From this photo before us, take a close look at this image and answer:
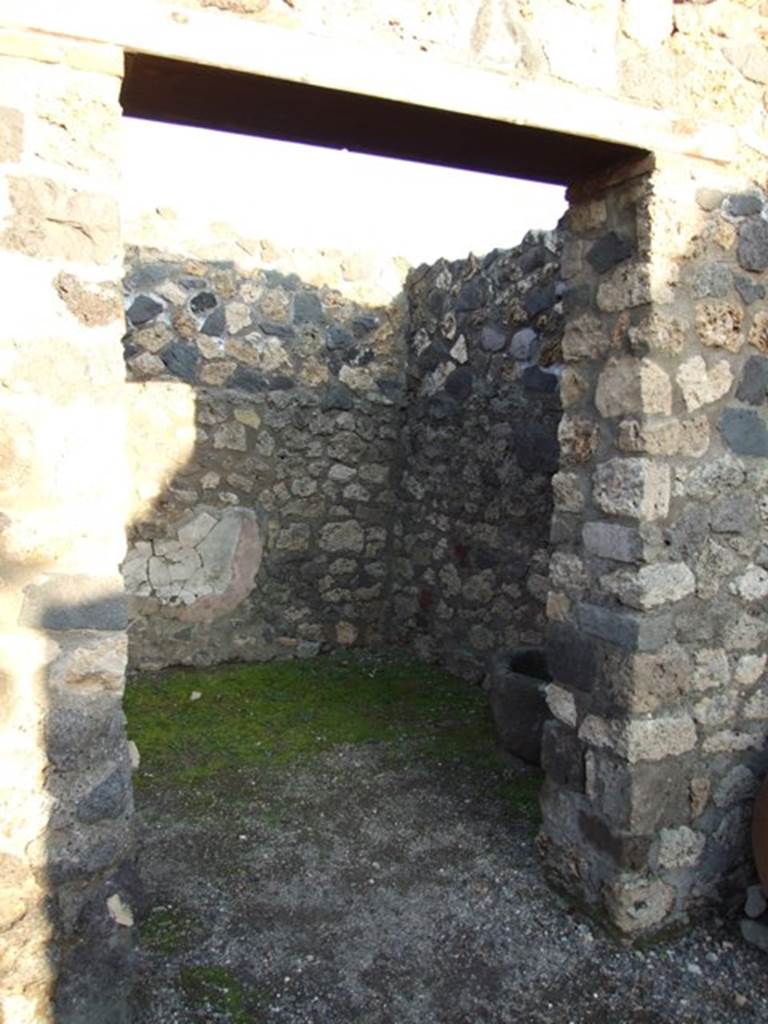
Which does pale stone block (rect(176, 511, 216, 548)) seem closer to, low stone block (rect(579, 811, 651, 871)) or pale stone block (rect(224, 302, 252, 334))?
pale stone block (rect(224, 302, 252, 334))

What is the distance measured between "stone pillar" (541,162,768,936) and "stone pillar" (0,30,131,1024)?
1404 millimetres

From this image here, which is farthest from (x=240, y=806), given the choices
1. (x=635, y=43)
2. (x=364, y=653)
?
(x=635, y=43)

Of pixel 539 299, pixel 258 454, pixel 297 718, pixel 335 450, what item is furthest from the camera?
pixel 335 450

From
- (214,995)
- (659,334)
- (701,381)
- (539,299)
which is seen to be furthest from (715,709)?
(539,299)

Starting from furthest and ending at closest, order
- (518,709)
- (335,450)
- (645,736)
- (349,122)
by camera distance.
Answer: (335,450)
(518,709)
(645,736)
(349,122)

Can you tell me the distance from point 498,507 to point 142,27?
3.02 meters

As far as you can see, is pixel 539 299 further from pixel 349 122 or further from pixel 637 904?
pixel 637 904

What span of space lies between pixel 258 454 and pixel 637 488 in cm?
290

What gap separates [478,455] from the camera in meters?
4.54

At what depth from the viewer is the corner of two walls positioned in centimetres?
430

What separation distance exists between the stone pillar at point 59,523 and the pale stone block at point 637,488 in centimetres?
139

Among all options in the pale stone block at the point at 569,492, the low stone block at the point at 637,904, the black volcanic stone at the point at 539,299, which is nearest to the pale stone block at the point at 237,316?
the black volcanic stone at the point at 539,299

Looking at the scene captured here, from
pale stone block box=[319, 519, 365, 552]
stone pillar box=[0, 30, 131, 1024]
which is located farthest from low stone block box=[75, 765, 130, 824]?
pale stone block box=[319, 519, 365, 552]

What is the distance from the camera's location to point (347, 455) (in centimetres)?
514
